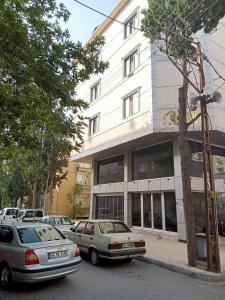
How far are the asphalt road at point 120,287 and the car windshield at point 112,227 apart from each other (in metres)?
1.37

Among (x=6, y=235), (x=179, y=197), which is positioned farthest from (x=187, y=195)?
(x=179, y=197)

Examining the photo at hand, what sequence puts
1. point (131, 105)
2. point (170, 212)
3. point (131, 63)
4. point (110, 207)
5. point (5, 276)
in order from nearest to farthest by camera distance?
point (5, 276), point (170, 212), point (131, 105), point (131, 63), point (110, 207)

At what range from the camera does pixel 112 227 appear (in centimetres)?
1009

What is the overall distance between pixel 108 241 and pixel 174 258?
10.3ft

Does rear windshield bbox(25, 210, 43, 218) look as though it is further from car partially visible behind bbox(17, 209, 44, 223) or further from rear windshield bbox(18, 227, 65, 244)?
rear windshield bbox(18, 227, 65, 244)

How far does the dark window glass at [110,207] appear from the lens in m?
21.1

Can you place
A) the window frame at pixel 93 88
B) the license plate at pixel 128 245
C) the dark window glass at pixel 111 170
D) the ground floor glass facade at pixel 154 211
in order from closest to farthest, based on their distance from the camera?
the license plate at pixel 128 245 < the ground floor glass facade at pixel 154 211 < the dark window glass at pixel 111 170 < the window frame at pixel 93 88

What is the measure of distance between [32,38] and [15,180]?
2945cm

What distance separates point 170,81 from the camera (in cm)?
1655

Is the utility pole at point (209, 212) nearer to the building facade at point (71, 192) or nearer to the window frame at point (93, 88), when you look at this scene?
the window frame at point (93, 88)

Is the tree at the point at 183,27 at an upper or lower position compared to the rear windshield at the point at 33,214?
upper

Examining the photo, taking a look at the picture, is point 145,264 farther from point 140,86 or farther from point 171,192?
point 140,86

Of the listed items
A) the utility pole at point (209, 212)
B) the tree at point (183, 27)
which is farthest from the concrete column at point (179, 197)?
the utility pole at point (209, 212)

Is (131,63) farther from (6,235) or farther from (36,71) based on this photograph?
(6,235)
